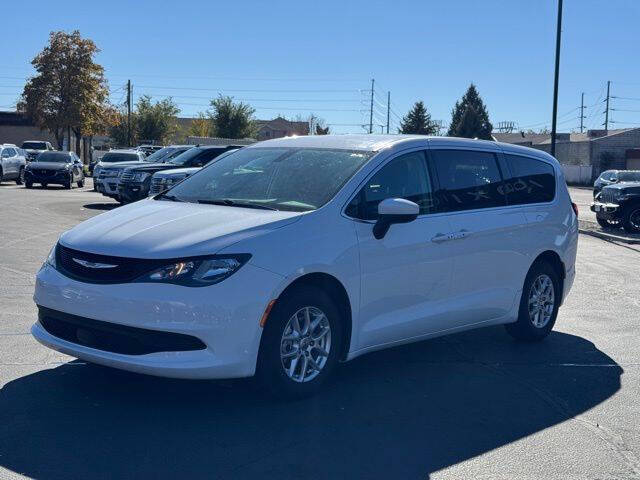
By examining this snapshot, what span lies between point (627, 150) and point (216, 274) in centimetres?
7042

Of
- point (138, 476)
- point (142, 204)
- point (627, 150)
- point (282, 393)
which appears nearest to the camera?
point (138, 476)

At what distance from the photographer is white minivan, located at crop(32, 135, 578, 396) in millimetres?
5293

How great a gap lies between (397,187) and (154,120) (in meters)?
76.4

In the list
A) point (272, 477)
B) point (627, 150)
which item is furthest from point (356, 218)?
point (627, 150)

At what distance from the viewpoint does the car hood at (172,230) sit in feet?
17.6

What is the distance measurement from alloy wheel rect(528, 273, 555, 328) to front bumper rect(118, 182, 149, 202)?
595 inches

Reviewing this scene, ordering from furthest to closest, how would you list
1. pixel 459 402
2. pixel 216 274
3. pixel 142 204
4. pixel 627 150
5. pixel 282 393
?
pixel 627 150, pixel 142 204, pixel 459 402, pixel 282 393, pixel 216 274

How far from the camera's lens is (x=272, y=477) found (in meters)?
4.52

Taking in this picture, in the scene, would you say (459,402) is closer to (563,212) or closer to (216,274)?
(216,274)

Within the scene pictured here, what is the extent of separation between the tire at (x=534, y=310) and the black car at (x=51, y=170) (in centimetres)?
2628

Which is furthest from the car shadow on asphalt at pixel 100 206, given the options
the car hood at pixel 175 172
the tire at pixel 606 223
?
the tire at pixel 606 223

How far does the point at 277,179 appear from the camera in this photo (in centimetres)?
657

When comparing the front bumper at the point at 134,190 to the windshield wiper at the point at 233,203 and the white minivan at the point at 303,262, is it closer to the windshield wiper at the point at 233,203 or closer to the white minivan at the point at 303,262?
the white minivan at the point at 303,262

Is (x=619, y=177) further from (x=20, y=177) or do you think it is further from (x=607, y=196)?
(x=20, y=177)
